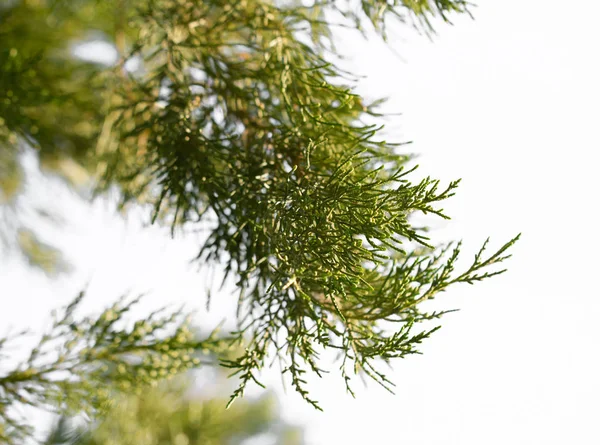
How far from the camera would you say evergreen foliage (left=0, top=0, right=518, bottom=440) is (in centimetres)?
154

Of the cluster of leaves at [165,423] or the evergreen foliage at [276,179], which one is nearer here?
the evergreen foliage at [276,179]

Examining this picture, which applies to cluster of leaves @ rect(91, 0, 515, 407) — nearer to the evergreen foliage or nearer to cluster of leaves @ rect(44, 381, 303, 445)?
the evergreen foliage

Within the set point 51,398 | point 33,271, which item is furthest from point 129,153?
point 33,271

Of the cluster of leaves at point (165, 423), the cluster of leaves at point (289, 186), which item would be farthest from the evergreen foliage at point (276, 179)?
the cluster of leaves at point (165, 423)

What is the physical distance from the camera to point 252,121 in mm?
2285

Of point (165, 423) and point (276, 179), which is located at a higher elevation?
point (165, 423)

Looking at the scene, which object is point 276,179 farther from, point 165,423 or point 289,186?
point 165,423

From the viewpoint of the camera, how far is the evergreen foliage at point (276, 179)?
1.54 m

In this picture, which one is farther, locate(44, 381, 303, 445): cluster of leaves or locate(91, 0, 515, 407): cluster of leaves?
locate(44, 381, 303, 445): cluster of leaves

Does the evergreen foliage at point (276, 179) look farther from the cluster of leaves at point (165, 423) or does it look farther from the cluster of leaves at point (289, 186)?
the cluster of leaves at point (165, 423)

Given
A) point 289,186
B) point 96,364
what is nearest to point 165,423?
point 96,364

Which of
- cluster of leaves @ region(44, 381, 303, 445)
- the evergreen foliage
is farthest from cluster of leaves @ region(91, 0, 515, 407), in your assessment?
cluster of leaves @ region(44, 381, 303, 445)

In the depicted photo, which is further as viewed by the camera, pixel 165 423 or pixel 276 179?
pixel 165 423

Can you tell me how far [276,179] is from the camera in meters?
1.93
